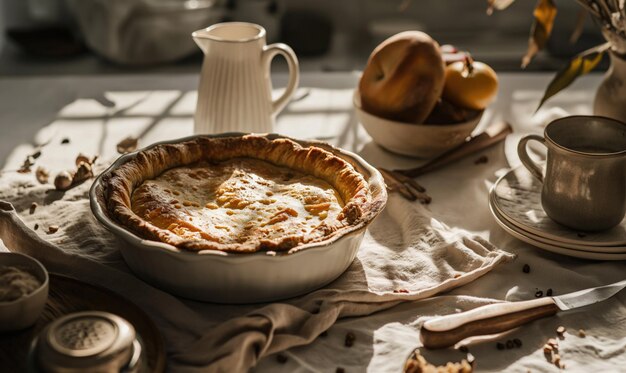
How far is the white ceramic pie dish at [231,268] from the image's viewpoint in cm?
110

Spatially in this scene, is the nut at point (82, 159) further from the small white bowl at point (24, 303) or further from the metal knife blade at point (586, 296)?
the metal knife blade at point (586, 296)

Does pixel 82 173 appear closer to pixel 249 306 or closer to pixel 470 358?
pixel 249 306

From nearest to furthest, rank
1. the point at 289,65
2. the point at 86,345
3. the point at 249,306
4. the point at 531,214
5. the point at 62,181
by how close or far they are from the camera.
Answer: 1. the point at 86,345
2. the point at 249,306
3. the point at 531,214
4. the point at 62,181
5. the point at 289,65

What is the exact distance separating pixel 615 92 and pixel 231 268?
0.94m

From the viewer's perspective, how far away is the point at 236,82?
158 cm

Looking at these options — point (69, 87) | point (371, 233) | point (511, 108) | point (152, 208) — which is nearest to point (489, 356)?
point (371, 233)

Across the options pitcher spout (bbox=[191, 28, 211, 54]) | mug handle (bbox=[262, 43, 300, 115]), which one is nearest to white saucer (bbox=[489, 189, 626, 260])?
mug handle (bbox=[262, 43, 300, 115])

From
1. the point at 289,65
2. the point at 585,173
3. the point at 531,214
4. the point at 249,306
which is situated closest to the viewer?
the point at 249,306

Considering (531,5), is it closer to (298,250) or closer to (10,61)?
(10,61)

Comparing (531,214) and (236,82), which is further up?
(236,82)

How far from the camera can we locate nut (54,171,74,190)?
152 cm

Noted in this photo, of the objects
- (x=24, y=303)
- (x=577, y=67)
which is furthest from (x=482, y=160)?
(x=24, y=303)

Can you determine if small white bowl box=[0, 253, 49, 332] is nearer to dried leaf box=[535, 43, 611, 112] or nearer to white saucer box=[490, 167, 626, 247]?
white saucer box=[490, 167, 626, 247]

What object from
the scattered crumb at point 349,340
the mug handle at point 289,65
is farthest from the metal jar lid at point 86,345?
the mug handle at point 289,65
